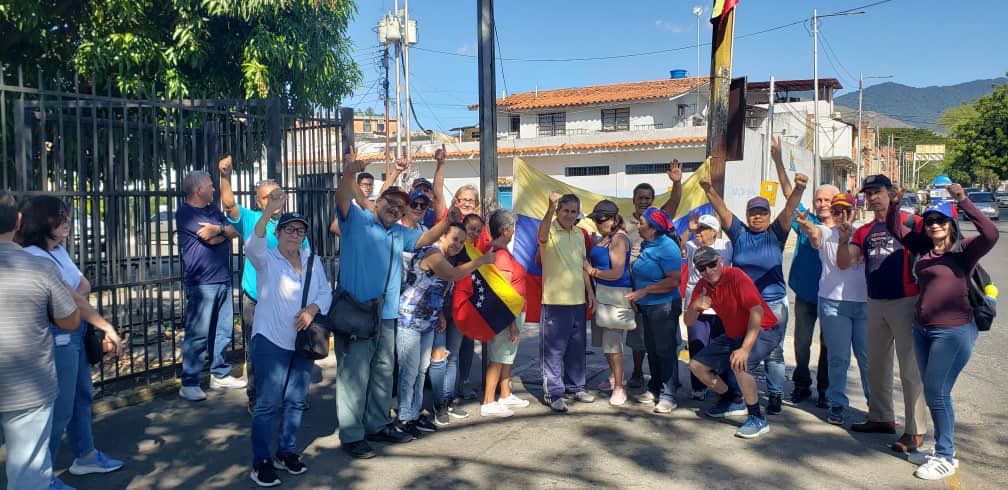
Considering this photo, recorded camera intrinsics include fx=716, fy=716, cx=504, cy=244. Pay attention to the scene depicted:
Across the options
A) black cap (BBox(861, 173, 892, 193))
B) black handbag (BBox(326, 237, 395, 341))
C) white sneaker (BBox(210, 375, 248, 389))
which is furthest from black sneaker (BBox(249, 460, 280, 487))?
black cap (BBox(861, 173, 892, 193))

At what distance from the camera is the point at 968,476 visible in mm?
4605

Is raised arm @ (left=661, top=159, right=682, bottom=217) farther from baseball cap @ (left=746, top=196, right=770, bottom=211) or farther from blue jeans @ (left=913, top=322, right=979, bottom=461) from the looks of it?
blue jeans @ (left=913, top=322, right=979, bottom=461)

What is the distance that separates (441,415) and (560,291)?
140cm

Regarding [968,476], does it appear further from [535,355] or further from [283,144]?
[283,144]

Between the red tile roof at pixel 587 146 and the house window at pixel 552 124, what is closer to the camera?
the red tile roof at pixel 587 146

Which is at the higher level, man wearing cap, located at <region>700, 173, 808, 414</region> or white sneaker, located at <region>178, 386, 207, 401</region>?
man wearing cap, located at <region>700, 173, 808, 414</region>

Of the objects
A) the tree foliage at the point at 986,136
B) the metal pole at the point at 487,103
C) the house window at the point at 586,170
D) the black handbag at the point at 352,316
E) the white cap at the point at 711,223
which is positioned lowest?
the black handbag at the point at 352,316

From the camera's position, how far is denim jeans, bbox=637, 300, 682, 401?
605cm

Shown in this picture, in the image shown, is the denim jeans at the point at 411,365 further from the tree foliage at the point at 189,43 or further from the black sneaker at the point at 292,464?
the tree foliage at the point at 189,43

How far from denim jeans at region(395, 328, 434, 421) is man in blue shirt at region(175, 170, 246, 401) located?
2014 mm

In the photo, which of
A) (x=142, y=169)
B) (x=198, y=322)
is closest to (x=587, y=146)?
(x=142, y=169)

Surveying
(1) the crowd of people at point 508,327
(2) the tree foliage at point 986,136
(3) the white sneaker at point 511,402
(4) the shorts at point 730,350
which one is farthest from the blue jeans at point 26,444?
(2) the tree foliage at point 986,136

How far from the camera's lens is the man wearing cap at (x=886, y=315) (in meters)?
4.96

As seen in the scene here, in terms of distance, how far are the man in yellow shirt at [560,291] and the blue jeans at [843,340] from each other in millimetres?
1976
